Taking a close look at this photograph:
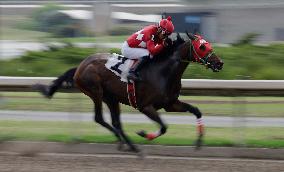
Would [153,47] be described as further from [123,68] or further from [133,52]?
[123,68]

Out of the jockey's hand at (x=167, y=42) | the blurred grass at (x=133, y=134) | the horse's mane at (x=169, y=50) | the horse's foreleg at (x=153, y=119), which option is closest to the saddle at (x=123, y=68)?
the horse's foreleg at (x=153, y=119)

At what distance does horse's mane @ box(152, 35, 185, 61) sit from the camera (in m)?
8.72

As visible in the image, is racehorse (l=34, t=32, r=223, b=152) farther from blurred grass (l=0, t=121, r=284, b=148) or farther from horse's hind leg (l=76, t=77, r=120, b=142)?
blurred grass (l=0, t=121, r=284, b=148)

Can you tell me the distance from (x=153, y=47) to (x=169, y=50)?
22 centimetres

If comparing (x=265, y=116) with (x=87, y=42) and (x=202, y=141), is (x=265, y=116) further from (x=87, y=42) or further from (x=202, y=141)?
(x=87, y=42)

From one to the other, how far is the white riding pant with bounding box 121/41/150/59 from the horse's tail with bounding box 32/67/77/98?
2.87 feet

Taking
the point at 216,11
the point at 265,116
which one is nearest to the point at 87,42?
the point at 216,11

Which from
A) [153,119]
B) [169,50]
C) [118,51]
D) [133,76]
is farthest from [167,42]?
[118,51]

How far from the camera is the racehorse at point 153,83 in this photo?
849cm

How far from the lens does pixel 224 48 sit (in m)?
15.6

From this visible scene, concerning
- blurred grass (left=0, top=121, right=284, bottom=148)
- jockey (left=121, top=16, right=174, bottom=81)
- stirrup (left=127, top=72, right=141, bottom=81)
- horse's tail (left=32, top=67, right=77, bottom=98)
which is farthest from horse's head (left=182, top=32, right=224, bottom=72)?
horse's tail (left=32, top=67, right=77, bottom=98)

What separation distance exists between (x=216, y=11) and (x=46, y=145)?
26.4 ft

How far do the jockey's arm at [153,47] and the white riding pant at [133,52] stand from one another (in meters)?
0.09

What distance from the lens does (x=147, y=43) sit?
873cm
